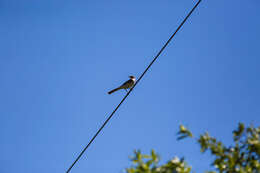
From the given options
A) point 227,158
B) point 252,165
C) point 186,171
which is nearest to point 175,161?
point 186,171

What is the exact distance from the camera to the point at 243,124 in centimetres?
418

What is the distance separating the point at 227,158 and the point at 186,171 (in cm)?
71

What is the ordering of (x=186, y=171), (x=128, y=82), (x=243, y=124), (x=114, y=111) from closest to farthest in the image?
(x=186, y=171) → (x=243, y=124) → (x=114, y=111) → (x=128, y=82)

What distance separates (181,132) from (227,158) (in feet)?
2.42

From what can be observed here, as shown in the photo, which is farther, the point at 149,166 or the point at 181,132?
the point at 181,132

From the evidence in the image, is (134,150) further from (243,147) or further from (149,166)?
(243,147)

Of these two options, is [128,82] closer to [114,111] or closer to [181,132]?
[114,111]

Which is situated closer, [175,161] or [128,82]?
[175,161]

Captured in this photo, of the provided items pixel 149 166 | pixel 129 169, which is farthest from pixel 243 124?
pixel 129 169

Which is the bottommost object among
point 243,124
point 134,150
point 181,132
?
point 134,150

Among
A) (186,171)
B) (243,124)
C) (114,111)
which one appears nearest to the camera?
(186,171)

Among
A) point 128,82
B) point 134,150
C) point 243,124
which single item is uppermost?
point 128,82

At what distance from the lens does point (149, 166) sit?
395cm

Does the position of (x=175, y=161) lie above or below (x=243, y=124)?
below
